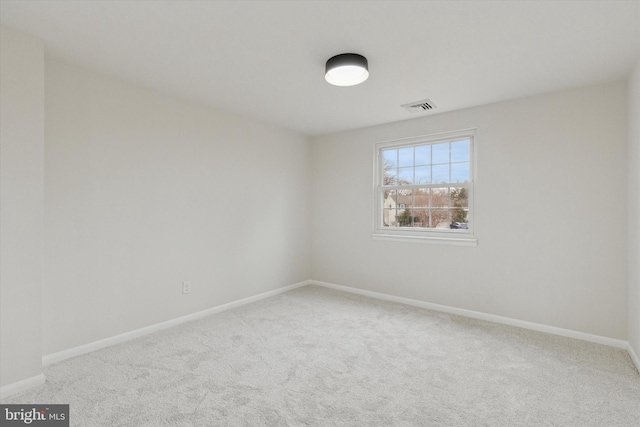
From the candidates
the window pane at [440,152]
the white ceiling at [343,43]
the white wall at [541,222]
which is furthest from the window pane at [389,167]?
the white ceiling at [343,43]

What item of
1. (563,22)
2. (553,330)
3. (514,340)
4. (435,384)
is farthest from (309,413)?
(563,22)

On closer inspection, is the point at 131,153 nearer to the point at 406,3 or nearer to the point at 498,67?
the point at 406,3

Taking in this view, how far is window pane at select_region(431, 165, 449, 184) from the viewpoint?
3840mm

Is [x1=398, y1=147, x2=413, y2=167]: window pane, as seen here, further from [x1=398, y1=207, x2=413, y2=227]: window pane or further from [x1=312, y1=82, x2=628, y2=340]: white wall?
[x1=398, y1=207, x2=413, y2=227]: window pane

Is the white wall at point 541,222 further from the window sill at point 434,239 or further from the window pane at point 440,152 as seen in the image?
the window pane at point 440,152

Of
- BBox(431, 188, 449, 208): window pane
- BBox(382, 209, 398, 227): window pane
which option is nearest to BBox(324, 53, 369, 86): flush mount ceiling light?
BBox(431, 188, 449, 208): window pane

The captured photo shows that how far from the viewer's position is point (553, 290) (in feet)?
10.0

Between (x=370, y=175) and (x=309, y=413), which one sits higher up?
(x=370, y=175)

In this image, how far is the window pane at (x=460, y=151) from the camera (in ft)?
12.1

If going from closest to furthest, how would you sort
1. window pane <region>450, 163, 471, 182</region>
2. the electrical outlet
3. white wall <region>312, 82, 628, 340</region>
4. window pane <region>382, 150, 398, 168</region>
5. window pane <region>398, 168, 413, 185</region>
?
white wall <region>312, 82, 628, 340</region> → the electrical outlet → window pane <region>450, 163, 471, 182</region> → window pane <region>398, 168, 413, 185</region> → window pane <region>382, 150, 398, 168</region>

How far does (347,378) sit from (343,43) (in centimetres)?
242

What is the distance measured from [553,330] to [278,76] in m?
3.61

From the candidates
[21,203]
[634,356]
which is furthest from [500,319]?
[21,203]

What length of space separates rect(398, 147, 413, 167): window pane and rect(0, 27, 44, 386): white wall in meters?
3.72
